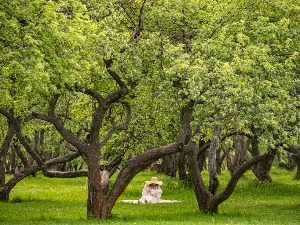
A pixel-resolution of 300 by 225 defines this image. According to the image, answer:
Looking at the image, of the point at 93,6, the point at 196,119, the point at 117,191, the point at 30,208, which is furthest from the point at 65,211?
the point at 93,6

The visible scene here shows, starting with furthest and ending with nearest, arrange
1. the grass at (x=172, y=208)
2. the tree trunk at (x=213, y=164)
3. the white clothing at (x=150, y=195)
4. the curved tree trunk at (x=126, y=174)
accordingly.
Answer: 1. the white clothing at (x=150, y=195)
2. the tree trunk at (x=213, y=164)
3. the curved tree trunk at (x=126, y=174)
4. the grass at (x=172, y=208)

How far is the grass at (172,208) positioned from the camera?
26202mm

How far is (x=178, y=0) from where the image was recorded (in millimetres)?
26453

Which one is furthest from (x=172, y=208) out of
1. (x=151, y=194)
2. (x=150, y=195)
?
(x=151, y=194)

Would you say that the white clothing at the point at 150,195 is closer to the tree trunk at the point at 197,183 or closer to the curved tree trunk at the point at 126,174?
the tree trunk at the point at 197,183

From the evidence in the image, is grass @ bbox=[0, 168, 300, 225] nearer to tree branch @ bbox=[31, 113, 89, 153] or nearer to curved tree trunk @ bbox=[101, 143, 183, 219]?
curved tree trunk @ bbox=[101, 143, 183, 219]

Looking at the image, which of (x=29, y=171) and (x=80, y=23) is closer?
(x=80, y=23)

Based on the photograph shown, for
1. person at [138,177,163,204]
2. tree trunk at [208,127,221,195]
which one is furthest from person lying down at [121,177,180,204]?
tree trunk at [208,127,221,195]

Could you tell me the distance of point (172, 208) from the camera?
32.9m

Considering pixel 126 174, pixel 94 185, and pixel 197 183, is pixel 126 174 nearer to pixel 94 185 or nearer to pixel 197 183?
pixel 94 185

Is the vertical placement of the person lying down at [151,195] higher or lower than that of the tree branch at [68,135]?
lower

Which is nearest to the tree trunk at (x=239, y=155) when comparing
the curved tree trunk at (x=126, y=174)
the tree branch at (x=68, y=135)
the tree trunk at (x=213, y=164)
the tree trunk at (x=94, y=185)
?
the tree trunk at (x=213, y=164)

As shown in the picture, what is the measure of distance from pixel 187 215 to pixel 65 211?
19.9ft

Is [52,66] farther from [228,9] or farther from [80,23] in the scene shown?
[228,9]
